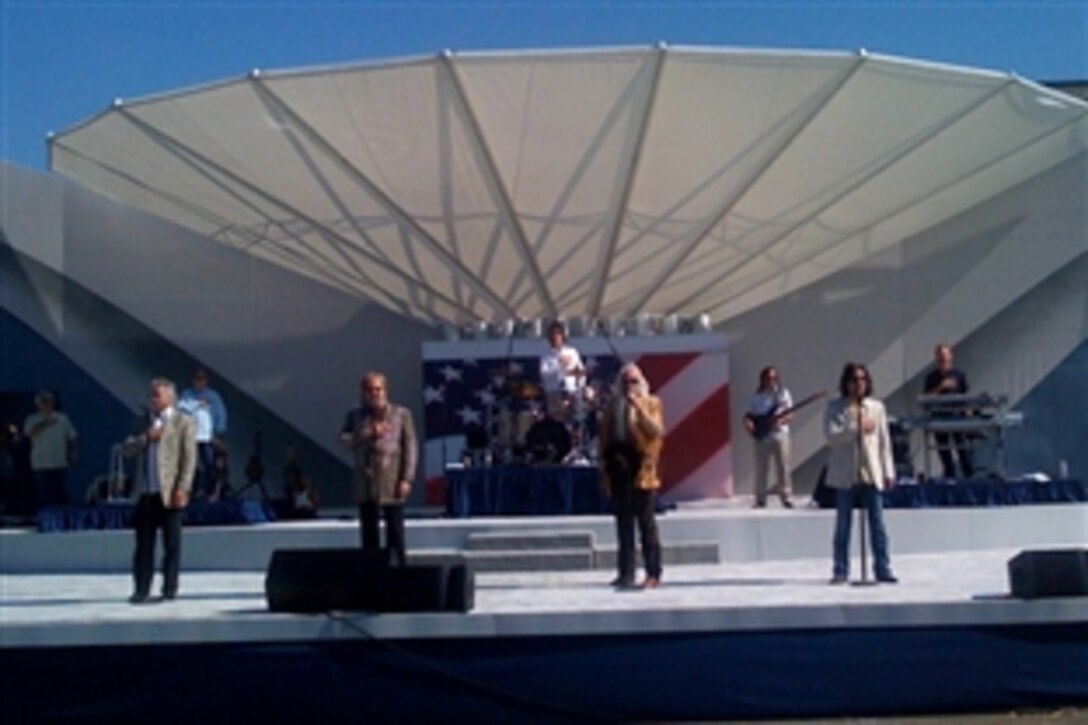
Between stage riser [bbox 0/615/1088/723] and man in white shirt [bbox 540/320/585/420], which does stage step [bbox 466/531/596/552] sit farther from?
stage riser [bbox 0/615/1088/723]

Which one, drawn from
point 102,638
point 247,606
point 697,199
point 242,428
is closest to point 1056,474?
point 697,199

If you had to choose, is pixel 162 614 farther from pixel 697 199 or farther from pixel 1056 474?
pixel 1056 474

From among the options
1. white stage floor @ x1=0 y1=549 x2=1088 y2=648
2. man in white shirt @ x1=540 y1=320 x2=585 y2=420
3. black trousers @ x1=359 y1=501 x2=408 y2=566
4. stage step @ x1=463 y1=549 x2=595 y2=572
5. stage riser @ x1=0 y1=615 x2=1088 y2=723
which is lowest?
stage riser @ x1=0 y1=615 x2=1088 y2=723

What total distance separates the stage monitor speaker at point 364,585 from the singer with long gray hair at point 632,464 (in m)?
2.12

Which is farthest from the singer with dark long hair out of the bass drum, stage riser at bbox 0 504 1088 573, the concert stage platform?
the bass drum

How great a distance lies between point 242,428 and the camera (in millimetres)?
19719

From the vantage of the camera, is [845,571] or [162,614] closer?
[162,614]

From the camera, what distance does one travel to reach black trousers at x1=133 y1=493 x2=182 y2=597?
10.9 metres

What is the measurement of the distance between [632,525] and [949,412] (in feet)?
17.6

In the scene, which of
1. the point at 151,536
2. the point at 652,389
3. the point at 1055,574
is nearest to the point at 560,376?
the point at 652,389

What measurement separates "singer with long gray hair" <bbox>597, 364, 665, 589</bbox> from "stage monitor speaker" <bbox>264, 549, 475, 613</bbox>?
83.6 inches

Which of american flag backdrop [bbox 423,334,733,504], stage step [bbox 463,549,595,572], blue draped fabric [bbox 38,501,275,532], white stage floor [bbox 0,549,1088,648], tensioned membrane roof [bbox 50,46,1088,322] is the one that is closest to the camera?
white stage floor [bbox 0,549,1088,648]

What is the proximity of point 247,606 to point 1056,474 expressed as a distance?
12349 mm

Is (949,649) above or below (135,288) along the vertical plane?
below
